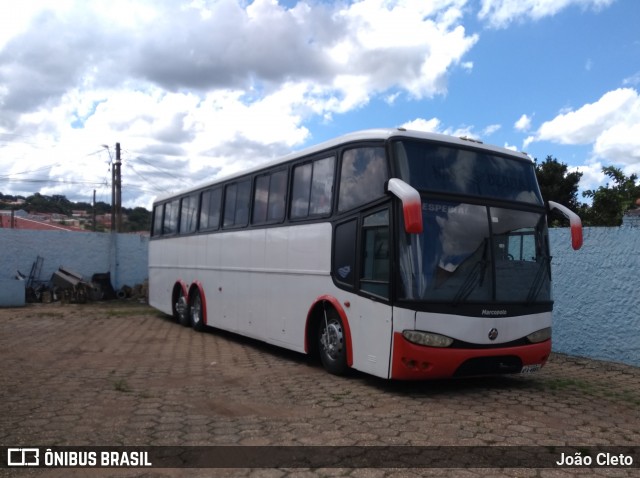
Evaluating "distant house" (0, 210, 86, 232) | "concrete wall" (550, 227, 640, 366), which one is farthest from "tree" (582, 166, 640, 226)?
"distant house" (0, 210, 86, 232)

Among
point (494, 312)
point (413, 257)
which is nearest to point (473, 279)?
point (494, 312)

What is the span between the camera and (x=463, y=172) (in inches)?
289

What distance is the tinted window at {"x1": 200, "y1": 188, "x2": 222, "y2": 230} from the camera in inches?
494

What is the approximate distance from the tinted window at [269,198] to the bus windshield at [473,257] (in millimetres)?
3377

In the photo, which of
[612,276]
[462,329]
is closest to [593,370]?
[612,276]

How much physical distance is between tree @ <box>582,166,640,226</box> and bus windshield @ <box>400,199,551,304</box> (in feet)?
→ 32.6

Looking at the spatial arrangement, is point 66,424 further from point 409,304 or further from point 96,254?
point 96,254

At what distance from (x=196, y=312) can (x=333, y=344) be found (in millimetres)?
6452

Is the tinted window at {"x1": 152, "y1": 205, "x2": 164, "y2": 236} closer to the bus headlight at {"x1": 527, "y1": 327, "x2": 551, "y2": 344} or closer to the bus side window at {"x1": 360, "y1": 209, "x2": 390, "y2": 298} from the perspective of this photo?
the bus side window at {"x1": 360, "y1": 209, "x2": 390, "y2": 298}

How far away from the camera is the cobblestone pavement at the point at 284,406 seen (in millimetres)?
5207

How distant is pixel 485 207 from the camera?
7195 mm

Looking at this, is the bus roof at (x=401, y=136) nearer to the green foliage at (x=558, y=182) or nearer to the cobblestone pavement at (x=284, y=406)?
the cobblestone pavement at (x=284, y=406)

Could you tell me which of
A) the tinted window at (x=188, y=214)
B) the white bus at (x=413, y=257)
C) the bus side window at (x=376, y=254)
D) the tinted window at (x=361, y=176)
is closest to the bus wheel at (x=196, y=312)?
the tinted window at (x=188, y=214)

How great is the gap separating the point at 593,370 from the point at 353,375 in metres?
3.65
